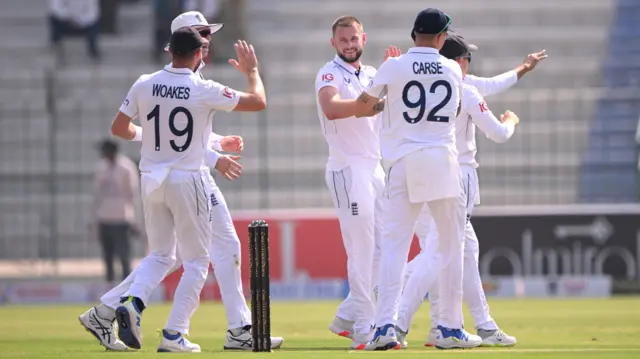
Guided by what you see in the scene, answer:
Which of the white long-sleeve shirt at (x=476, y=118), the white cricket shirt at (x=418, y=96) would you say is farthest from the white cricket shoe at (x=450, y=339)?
A: the white long-sleeve shirt at (x=476, y=118)

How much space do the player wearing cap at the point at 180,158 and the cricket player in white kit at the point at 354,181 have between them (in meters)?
0.95

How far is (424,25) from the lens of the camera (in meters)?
8.64

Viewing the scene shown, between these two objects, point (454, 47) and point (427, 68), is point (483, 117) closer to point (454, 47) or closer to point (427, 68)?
point (454, 47)

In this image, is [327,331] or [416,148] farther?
[327,331]

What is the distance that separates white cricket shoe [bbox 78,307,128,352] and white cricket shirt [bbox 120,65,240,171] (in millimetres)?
1111

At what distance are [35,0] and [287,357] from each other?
18.3 m

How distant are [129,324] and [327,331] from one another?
10.2ft

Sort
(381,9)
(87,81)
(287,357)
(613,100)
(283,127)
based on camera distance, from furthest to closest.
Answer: (381,9) → (87,81) → (283,127) → (613,100) → (287,357)

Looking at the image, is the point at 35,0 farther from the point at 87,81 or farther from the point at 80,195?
the point at 80,195

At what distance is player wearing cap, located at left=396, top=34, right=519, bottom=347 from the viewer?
30.3ft

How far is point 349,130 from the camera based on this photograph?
9.77 metres

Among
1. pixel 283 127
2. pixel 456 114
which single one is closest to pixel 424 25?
pixel 456 114

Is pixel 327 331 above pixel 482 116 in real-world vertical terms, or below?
below

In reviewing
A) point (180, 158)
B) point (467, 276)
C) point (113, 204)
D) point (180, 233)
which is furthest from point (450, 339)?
point (113, 204)
